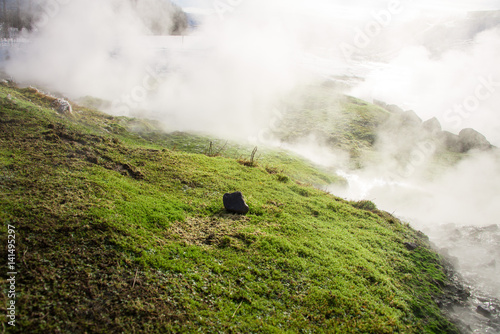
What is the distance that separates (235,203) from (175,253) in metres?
3.82

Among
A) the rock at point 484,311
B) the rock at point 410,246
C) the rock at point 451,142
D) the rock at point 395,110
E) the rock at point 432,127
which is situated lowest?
the rock at point 484,311

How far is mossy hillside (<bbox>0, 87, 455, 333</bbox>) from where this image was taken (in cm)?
604

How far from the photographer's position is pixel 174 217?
9625 mm

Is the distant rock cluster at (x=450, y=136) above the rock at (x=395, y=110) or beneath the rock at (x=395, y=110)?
beneath

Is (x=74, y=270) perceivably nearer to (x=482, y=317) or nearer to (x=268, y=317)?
(x=268, y=317)

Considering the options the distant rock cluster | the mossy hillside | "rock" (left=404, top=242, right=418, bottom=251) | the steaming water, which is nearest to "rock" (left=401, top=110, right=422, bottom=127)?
the distant rock cluster

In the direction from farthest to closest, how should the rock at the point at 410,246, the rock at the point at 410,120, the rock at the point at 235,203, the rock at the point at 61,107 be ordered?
the rock at the point at 410,120 < the rock at the point at 61,107 < the rock at the point at 410,246 < the rock at the point at 235,203

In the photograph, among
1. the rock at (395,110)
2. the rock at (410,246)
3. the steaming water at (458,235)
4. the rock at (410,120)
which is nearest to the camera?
the steaming water at (458,235)

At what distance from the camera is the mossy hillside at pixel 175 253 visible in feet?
19.8

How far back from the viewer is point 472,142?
30.1 m

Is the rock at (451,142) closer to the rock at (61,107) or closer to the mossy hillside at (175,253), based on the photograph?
the mossy hillside at (175,253)

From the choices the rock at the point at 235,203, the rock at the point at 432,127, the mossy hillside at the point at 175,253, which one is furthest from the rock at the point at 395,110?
the rock at the point at 235,203

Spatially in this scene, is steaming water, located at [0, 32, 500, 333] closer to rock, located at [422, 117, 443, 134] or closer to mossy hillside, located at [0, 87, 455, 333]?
mossy hillside, located at [0, 87, 455, 333]

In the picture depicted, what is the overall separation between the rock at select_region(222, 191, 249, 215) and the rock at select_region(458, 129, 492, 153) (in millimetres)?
31372
